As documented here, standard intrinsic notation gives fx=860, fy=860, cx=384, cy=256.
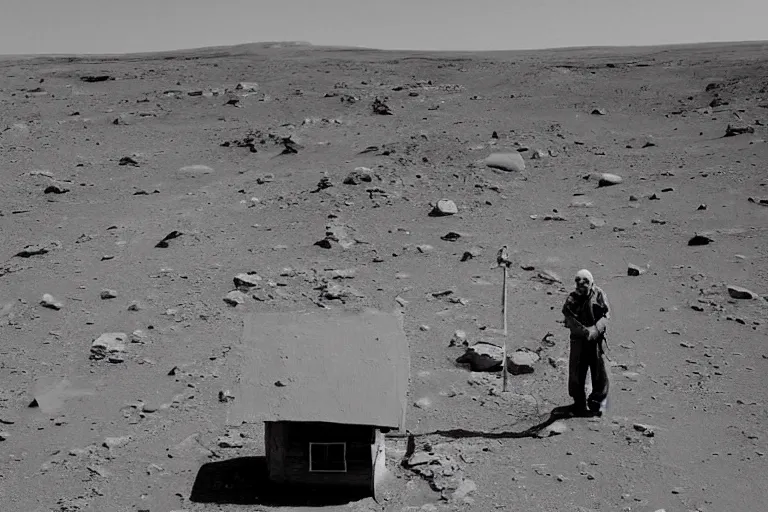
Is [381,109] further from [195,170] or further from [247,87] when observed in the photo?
[195,170]

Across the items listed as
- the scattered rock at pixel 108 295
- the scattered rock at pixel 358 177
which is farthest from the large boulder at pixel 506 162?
the scattered rock at pixel 108 295

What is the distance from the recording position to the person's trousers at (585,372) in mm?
7996

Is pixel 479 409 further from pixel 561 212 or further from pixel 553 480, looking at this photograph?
pixel 561 212

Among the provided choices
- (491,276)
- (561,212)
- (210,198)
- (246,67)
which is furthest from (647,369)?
(246,67)

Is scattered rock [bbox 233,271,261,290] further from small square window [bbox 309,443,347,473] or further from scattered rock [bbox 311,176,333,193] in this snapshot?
small square window [bbox 309,443,347,473]

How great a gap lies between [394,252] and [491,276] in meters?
1.64

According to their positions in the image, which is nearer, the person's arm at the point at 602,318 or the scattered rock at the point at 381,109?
the person's arm at the point at 602,318

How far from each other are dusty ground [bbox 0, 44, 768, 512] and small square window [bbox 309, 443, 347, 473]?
37cm

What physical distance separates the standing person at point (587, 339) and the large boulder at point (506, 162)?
855 centimetres

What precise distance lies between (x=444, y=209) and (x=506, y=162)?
9.42ft

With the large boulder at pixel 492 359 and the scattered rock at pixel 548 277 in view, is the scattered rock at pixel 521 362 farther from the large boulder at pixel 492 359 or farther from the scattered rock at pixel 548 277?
the scattered rock at pixel 548 277

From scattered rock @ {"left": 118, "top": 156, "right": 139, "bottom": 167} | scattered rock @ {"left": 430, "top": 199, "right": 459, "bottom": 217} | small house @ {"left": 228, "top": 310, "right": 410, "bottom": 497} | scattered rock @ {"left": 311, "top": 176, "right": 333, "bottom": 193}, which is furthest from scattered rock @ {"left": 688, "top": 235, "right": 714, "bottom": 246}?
scattered rock @ {"left": 118, "top": 156, "right": 139, "bottom": 167}

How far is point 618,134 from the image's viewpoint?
18781mm

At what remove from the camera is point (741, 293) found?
35.4ft
